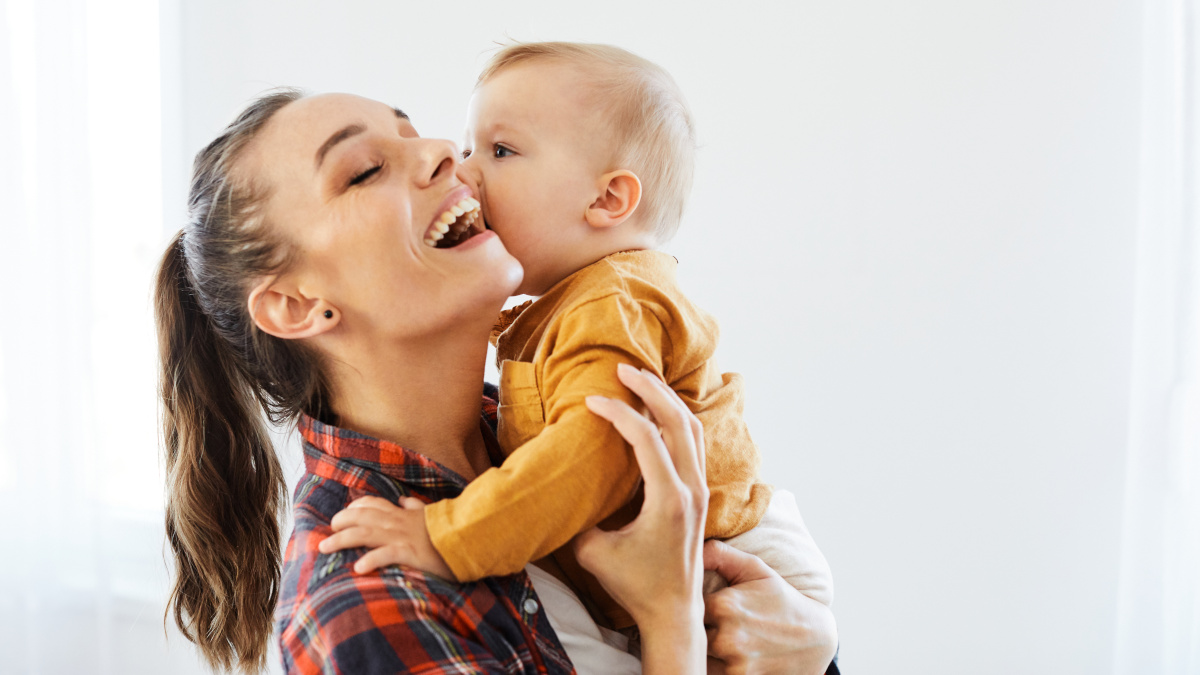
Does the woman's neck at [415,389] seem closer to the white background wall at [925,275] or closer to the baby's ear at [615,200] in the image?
the baby's ear at [615,200]

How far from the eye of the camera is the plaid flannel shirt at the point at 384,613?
36.5 inches

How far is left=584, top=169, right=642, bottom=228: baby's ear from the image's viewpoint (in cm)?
132

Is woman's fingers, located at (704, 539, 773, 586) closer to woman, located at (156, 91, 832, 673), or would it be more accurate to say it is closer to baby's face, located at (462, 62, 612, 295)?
Result: woman, located at (156, 91, 832, 673)

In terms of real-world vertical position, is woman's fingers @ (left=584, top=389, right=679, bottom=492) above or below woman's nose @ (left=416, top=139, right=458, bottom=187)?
below

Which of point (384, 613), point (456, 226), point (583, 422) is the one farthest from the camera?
point (456, 226)

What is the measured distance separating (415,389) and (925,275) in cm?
167

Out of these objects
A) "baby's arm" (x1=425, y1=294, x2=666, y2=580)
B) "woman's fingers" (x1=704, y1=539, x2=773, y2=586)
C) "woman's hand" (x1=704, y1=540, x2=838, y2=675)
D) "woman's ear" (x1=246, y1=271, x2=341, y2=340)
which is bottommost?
"woman's hand" (x1=704, y1=540, x2=838, y2=675)

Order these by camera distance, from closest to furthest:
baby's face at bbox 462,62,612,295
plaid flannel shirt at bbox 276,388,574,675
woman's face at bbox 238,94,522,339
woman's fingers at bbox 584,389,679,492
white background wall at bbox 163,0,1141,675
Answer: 1. plaid flannel shirt at bbox 276,388,574,675
2. woman's fingers at bbox 584,389,679,492
3. woman's face at bbox 238,94,522,339
4. baby's face at bbox 462,62,612,295
5. white background wall at bbox 163,0,1141,675

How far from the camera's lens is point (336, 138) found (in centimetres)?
117

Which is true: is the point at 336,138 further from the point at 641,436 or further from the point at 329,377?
the point at 641,436

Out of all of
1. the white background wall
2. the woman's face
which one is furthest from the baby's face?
the white background wall

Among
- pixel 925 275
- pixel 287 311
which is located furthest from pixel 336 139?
pixel 925 275

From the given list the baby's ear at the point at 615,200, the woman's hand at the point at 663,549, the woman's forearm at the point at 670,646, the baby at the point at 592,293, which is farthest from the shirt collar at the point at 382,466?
the baby's ear at the point at 615,200

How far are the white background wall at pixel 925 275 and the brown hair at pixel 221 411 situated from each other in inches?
59.2
